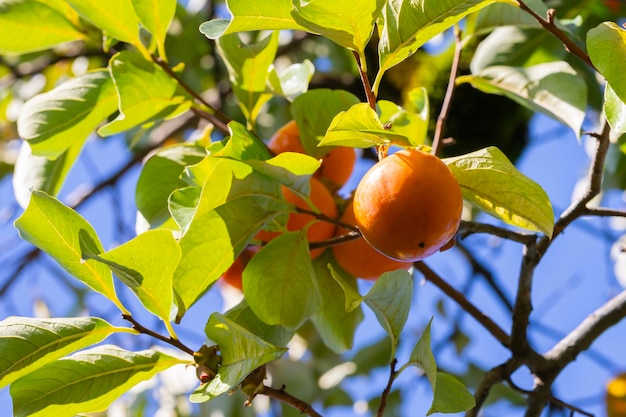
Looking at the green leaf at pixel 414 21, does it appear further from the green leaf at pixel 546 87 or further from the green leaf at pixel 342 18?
the green leaf at pixel 546 87

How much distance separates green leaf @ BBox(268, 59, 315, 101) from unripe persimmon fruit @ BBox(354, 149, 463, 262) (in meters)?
0.39

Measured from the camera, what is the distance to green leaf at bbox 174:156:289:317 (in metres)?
0.86

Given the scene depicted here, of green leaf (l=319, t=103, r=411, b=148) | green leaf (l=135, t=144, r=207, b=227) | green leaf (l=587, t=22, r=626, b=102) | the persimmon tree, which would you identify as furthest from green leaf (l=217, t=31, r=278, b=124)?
green leaf (l=587, t=22, r=626, b=102)

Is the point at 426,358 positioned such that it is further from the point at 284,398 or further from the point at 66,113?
the point at 66,113

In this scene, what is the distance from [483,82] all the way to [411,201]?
50cm

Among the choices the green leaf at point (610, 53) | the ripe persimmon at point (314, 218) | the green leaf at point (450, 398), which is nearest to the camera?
the green leaf at point (610, 53)

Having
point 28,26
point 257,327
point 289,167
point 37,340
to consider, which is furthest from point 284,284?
point 28,26

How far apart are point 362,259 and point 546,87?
0.37 metres

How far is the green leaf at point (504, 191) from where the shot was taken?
0.79 metres

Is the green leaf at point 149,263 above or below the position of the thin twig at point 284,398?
above

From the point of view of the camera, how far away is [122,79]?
1.00 meters

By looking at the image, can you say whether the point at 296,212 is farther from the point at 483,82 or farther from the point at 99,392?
the point at 483,82

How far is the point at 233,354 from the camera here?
829 mm

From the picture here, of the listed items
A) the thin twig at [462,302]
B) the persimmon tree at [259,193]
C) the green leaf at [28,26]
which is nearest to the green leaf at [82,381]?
the persimmon tree at [259,193]
